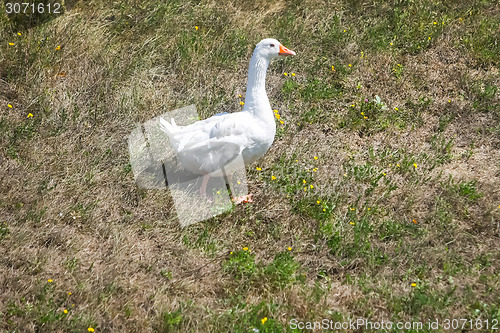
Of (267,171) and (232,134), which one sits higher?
(232,134)

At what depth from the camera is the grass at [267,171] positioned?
3752 millimetres

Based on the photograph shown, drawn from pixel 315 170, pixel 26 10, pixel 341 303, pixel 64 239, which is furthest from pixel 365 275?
pixel 26 10

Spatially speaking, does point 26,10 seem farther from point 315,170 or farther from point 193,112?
point 315,170

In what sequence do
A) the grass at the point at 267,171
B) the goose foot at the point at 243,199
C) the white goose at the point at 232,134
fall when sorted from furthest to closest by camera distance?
1. the goose foot at the point at 243,199
2. the white goose at the point at 232,134
3. the grass at the point at 267,171

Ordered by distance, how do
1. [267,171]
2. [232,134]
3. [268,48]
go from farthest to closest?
[267,171] → [268,48] → [232,134]

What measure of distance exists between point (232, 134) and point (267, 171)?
731 millimetres

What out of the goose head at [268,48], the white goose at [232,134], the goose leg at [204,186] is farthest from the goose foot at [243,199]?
the goose head at [268,48]

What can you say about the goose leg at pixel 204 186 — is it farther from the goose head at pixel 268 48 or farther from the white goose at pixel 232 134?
the goose head at pixel 268 48

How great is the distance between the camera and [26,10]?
582 cm

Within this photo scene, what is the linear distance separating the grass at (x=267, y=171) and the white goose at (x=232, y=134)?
1.41 feet

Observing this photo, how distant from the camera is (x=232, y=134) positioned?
4488mm

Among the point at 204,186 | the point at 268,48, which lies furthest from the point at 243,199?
the point at 268,48

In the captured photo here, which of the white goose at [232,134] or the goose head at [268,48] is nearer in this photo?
the white goose at [232,134]

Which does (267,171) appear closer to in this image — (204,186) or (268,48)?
(204,186)
